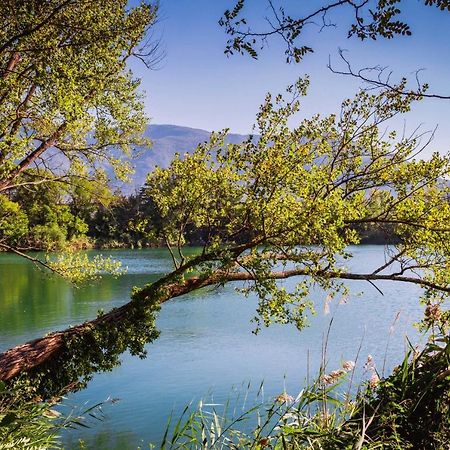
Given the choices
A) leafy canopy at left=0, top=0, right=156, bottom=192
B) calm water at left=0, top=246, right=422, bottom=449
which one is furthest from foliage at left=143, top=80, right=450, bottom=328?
leafy canopy at left=0, top=0, right=156, bottom=192

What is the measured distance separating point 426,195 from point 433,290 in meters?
1.40

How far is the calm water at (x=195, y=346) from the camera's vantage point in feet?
34.8

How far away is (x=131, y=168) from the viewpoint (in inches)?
484

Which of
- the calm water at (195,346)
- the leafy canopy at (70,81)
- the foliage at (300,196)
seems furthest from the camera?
the calm water at (195,346)

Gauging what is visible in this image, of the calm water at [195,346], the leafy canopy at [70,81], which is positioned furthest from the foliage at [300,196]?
the leafy canopy at [70,81]

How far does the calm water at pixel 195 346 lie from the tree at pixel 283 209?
1099 millimetres

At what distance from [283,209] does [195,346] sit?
9223 millimetres

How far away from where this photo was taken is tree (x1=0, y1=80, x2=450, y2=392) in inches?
304

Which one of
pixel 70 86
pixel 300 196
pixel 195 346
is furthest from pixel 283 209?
pixel 195 346

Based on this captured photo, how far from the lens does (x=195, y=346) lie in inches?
626

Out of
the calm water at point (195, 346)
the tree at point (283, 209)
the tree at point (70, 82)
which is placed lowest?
the calm water at point (195, 346)

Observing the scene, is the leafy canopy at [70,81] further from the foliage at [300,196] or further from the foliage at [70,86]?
the foliage at [300,196]

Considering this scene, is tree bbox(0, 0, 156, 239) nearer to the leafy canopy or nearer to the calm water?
the leafy canopy

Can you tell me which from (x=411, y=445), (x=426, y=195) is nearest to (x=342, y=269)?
(x=426, y=195)
